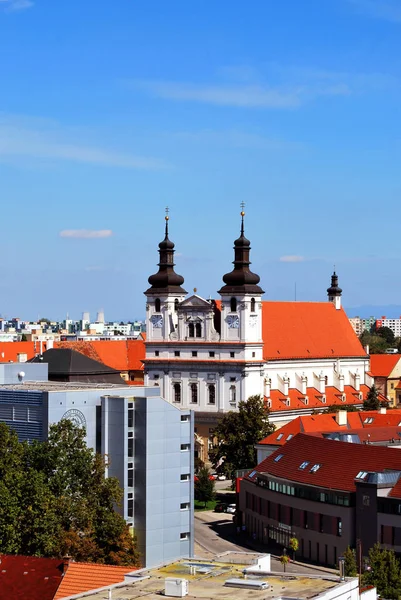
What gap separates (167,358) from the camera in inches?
5349

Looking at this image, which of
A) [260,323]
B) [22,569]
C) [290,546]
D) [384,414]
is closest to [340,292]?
[260,323]

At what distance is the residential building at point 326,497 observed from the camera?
77812 mm

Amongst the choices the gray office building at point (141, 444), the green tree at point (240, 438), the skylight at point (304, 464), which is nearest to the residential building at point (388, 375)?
the green tree at point (240, 438)

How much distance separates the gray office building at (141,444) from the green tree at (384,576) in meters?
13.9

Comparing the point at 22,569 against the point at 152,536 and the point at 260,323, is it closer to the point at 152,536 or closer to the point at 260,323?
the point at 152,536

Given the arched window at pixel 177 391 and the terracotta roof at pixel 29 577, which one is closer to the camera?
the terracotta roof at pixel 29 577

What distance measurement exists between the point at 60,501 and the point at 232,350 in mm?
64596

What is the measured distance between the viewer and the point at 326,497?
8156 cm

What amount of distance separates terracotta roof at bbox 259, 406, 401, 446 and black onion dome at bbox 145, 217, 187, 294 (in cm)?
2897

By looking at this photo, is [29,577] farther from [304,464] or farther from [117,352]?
[117,352]

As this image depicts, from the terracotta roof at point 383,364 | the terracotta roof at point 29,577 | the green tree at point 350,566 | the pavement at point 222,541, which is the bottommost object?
the pavement at point 222,541

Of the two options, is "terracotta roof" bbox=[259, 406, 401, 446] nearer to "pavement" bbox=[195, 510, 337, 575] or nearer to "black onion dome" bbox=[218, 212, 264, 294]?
"pavement" bbox=[195, 510, 337, 575]

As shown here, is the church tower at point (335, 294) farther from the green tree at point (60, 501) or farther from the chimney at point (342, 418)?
the green tree at point (60, 501)

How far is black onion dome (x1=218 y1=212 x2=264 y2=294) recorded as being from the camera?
13088 cm
